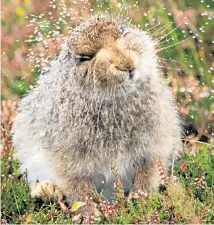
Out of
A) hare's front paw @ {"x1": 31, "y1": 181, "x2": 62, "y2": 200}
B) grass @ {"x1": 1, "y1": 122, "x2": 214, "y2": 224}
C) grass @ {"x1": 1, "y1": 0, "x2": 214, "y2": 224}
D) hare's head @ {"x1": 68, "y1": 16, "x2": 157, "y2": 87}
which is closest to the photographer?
hare's head @ {"x1": 68, "y1": 16, "x2": 157, "y2": 87}

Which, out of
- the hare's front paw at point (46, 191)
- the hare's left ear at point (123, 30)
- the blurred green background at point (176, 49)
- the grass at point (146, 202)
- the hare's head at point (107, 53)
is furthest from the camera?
the blurred green background at point (176, 49)

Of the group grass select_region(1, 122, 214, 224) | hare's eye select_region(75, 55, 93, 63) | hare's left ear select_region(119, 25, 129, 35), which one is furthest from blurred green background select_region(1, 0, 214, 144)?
hare's eye select_region(75, 55, 93, 63)

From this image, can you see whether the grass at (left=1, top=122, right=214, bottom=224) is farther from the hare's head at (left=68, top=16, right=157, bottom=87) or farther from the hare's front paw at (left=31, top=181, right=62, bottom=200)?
the hare's head at (left=68, top=16, right=157, bottom=87)

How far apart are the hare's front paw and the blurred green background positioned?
0.64 m

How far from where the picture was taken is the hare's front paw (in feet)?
12.3

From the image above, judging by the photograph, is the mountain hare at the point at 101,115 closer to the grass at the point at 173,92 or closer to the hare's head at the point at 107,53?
the hare's head at the point at 107,53

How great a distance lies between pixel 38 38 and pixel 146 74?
1.87 feet

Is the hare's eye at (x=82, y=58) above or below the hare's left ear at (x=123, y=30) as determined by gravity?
below

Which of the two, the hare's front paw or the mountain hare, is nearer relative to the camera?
the mountain hare

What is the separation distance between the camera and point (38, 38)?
11.1ft

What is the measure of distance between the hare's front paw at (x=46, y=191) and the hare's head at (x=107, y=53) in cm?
86

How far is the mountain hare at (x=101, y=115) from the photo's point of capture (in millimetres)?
3076

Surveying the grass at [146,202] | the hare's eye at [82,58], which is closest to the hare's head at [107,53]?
the hare's eye at [82,58]

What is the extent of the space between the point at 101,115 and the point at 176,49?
1340 millimetres
